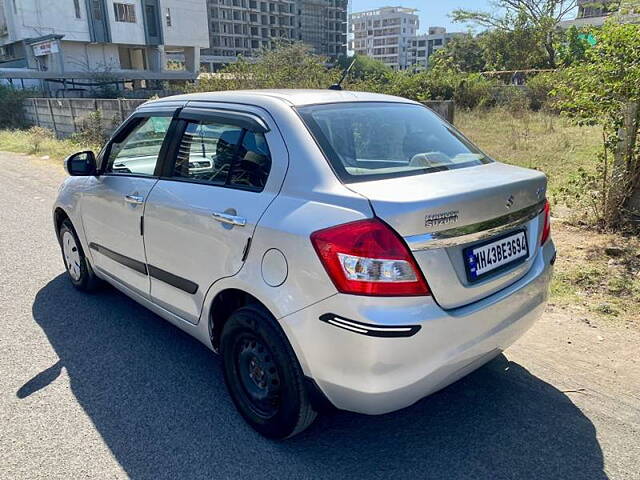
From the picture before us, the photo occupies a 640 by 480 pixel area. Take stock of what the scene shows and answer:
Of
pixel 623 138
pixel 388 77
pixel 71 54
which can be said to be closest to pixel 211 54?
pixel 71 54

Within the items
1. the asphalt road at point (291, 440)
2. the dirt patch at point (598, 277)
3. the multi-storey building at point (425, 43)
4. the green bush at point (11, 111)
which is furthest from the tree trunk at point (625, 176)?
the multi-storey building at point (425, 43)

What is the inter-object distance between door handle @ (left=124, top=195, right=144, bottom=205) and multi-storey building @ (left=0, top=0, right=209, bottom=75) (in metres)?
45.8

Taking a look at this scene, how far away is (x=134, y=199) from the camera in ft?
10.9

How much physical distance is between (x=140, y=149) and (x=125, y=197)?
0.51 meters

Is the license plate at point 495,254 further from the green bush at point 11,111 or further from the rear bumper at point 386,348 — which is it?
the green bush at point 11,111

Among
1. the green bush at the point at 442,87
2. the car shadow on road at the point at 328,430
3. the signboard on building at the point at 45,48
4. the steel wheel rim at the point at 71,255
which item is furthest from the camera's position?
the signboard on building at the point at 45,48

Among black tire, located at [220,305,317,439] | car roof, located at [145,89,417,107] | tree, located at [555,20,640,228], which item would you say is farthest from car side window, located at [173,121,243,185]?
tree, located at [555,20,640,228]

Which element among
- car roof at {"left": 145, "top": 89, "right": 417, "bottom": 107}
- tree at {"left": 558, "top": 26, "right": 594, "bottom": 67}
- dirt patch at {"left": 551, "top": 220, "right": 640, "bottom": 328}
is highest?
tree at {"left": 558, "top": 26, "right": 594, "bottom": 67}

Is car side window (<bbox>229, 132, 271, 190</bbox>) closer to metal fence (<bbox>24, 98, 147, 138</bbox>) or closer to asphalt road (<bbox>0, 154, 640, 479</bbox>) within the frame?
asphalt road (<bbox>0, 154, 640, 479</bbox>)

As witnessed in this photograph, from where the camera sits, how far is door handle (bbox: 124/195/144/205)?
327 centimetres

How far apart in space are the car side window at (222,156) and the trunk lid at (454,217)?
60cm

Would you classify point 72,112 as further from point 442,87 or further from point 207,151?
point 207,151

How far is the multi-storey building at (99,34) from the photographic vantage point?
144 feet

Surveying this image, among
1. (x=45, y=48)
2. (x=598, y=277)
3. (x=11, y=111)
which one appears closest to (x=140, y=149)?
(x=598, y=277)
